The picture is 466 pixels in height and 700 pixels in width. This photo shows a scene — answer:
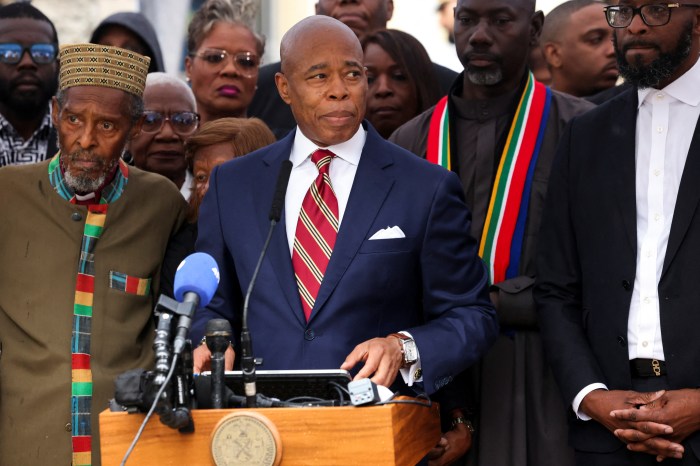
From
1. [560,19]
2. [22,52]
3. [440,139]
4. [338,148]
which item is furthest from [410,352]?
[560,19]

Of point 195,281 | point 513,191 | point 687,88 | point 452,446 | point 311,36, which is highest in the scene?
point 311,36

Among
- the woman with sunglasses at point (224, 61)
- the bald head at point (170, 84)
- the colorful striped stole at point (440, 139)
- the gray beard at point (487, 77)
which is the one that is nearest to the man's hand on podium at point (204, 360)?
the colorful striped stole at point (440, 139)

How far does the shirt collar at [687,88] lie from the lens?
16.9ft

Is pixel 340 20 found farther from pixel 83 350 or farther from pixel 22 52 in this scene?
pixel 83 350

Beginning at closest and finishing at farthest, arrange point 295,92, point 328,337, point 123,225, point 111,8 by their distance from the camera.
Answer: point 328,337 → point 295,92 → point 123,225 → point 111,8

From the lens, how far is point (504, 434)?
555 cm

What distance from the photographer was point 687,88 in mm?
5152

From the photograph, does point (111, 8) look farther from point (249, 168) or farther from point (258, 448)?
point (258, 448)

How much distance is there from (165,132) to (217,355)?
10.3ft

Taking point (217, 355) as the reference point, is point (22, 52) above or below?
above

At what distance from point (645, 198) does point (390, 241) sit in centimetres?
106

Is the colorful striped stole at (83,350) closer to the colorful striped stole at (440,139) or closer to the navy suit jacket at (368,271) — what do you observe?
the navy suit jacket at (368,271)

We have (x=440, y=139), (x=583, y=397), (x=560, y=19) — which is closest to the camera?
(x=583, y=397)

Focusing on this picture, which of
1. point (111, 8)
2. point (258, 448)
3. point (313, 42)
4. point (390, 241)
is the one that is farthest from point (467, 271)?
point (111, 8)
